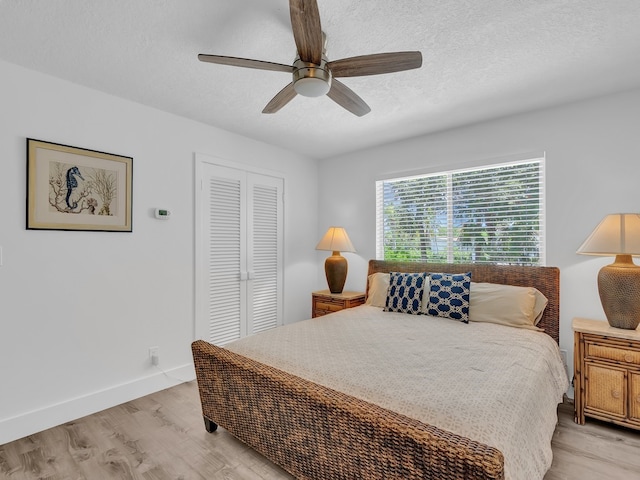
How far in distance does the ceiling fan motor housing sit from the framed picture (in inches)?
73.0

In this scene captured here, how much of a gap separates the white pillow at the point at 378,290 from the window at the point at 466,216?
0.50 metres

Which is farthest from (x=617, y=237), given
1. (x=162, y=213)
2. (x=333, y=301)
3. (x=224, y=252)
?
(x=162, y=213)

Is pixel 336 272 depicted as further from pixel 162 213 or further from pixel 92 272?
pixel 92 272

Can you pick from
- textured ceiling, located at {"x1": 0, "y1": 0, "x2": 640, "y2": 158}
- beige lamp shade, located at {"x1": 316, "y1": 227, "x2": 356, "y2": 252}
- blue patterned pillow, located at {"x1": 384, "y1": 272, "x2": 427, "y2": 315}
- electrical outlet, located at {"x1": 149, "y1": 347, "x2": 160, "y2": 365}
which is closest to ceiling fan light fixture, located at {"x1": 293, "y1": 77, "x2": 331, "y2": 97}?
textured ceiling, located at {"x1": 0, "y1": 0, "x2": 640, "y2": 158}

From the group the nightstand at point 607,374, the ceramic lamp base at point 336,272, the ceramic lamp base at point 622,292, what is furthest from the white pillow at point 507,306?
the ceramic lamp base at point 336,272

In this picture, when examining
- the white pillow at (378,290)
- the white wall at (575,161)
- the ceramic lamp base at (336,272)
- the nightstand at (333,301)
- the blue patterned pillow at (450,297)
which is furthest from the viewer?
the ceramic lamp base at (336,272)

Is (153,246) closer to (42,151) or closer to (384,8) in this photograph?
(42,151)

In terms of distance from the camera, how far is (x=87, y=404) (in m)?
2.50

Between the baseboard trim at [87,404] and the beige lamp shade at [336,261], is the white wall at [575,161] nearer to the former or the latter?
the beige lamp shade at [336,261]

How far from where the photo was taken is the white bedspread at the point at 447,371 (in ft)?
4.33

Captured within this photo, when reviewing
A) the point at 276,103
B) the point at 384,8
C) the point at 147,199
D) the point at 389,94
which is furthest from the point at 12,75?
the point at 389,94

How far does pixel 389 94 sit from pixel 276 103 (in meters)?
1.01

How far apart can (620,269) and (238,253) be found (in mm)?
3314

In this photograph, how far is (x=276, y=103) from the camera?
2.14m
